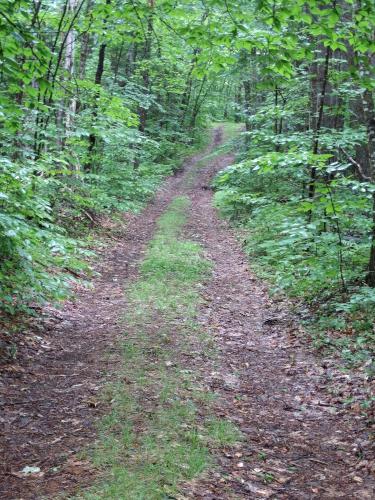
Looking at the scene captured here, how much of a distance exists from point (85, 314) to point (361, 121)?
8.17 metres

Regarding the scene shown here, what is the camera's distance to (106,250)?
12.5 metres

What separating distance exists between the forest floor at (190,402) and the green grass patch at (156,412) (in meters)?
0.02

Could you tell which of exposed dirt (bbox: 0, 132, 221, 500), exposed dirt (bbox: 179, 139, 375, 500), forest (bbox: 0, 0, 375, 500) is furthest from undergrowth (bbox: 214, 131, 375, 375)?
exposed dirt (bbox: 0, 132, 221, 500)

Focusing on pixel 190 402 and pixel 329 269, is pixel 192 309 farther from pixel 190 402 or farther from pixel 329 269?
pixel 190 402

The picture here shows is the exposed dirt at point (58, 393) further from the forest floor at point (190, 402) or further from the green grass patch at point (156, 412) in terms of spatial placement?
the green grass patch at point (156, 412)

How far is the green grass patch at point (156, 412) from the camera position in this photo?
3.84 meters

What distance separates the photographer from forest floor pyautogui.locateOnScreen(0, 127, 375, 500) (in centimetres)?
393

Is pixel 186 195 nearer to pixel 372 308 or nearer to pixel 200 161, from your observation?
pixel 200 161

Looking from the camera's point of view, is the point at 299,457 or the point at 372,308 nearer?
the point at 299,457

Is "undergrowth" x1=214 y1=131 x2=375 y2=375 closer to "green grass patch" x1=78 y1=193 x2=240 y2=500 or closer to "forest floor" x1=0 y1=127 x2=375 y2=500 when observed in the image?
"forest floor" x1=0 y1=127 x2=375 y2=500

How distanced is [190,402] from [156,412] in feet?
1.52

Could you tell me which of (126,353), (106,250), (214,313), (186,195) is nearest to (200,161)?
(186,195)

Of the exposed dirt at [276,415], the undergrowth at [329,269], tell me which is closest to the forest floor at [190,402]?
the exposed dirt at [276,415]

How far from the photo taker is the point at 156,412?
4938 mm
